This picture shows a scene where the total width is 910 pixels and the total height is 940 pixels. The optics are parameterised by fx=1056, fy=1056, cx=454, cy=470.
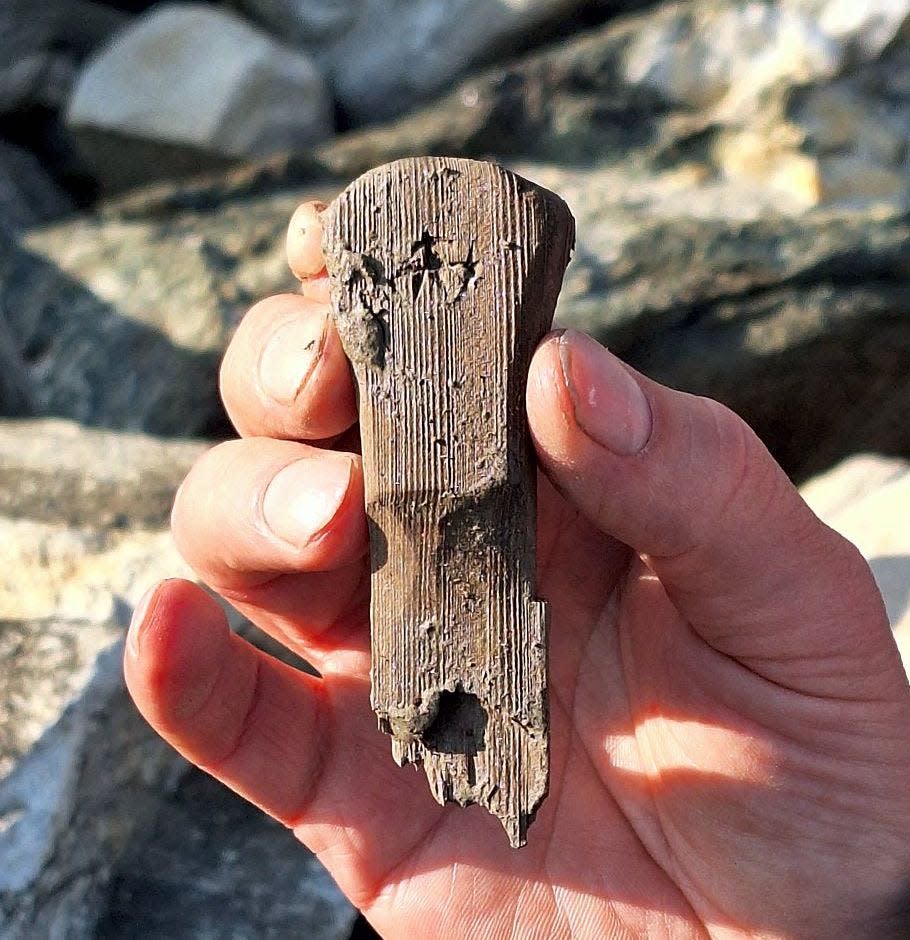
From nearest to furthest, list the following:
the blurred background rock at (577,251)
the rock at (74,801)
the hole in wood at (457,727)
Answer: the hole in wood at (457,727) → the rock at (74,801) → the blurred background rock at (577,251)

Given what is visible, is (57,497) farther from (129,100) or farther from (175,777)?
(129,100)

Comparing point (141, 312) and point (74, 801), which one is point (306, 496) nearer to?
point (74, 801)

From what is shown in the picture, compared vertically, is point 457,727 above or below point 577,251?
above

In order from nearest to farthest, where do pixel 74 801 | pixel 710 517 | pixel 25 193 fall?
pixel 710 517 < pixel 74 801 < pixel 25 193

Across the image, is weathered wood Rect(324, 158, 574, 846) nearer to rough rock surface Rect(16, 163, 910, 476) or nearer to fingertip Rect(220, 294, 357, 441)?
fingertip Rect(220, 294, 357, 441)

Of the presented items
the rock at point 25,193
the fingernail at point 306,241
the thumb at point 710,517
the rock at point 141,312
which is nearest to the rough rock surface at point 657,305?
the rock at point 141,312

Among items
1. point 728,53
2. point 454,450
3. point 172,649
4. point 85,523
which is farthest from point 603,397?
point 728,53

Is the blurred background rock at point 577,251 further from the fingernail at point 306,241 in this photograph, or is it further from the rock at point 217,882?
the fingernail at point 306,241
